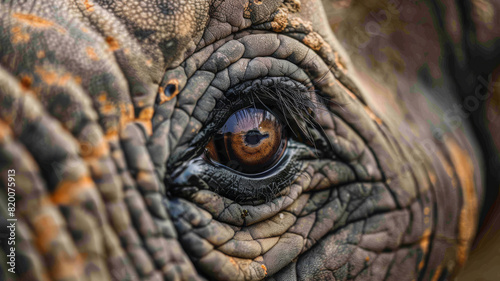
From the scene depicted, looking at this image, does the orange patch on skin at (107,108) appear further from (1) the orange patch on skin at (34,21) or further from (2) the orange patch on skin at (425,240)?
(2) the orange patch on skin at (425,240)

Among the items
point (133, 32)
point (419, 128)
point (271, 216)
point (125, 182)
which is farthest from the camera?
point (419, 128)

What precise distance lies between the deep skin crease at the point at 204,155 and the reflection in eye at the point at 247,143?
0.04 meters

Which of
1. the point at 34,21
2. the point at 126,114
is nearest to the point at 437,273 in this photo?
the point at 126,114

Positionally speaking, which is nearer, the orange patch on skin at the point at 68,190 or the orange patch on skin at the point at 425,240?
the orange patch on skin at the point at 68,190

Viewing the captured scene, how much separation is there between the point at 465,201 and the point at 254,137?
0.99 meters

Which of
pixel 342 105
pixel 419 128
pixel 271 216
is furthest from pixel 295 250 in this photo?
pixel 419 128

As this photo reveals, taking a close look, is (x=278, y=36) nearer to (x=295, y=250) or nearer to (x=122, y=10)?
(x=122, y=10)

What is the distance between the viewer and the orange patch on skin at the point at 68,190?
112 cm

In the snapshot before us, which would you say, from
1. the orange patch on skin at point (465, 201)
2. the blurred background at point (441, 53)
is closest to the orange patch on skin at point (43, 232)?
the blurred background at point (441, 53)

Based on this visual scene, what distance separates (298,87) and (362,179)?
0.45 metres

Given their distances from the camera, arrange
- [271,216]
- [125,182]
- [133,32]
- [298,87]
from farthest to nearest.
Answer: [298,87]
[271,216]
[133,32]
[125,182]

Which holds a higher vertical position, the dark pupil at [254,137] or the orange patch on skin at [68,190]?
the dark pupil at [254,137]

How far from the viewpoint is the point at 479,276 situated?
1.85 metres

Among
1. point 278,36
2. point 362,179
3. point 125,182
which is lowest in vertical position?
point 125,182
